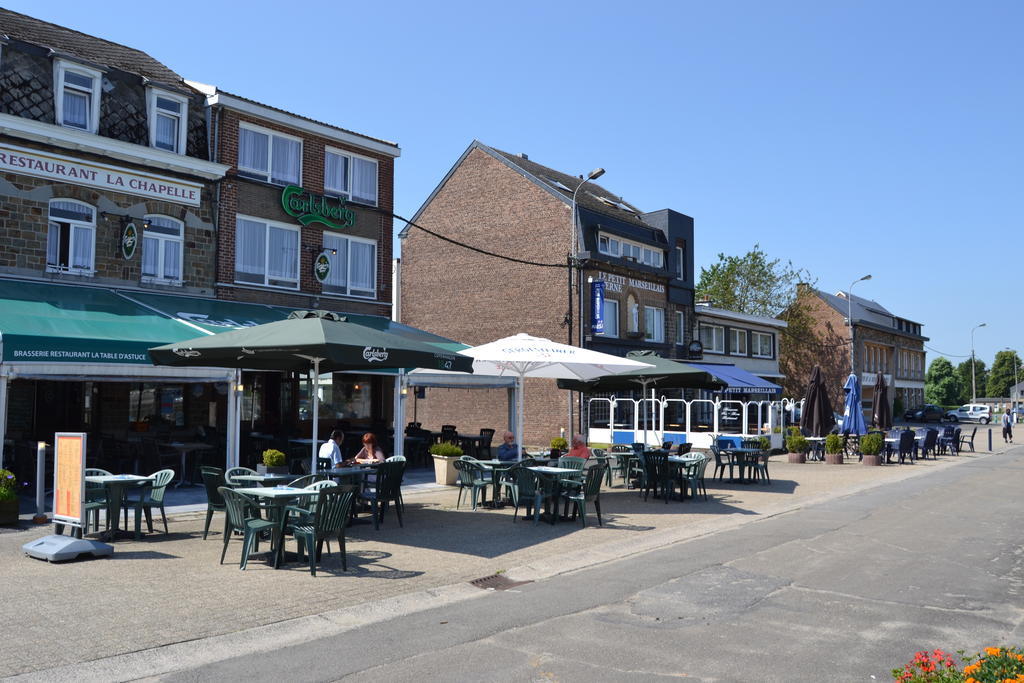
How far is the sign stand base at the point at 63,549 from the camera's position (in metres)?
8.82

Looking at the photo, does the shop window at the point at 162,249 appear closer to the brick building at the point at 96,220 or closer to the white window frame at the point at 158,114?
the brick building at the point at 96,220

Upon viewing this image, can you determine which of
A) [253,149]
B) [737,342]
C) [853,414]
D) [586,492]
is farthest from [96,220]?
[737,342]

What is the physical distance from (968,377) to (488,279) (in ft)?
369

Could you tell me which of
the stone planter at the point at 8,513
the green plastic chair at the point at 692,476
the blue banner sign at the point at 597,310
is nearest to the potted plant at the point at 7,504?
the stone planter at the point at 8,513

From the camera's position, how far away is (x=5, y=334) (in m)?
12.0

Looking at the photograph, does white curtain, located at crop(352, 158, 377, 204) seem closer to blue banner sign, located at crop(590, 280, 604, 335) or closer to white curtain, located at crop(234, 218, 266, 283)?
white curtain, located at crop(234, 218, 266, 283)

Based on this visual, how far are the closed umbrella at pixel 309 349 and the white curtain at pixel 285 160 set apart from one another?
9.00 metres

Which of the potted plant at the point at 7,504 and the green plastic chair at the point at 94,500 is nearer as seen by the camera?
the green plastic chair at the point at 94,500

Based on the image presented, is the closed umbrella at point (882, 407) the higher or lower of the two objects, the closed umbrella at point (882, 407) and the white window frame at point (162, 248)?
the lower

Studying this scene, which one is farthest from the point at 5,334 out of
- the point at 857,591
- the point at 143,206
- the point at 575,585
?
the point at 857,591

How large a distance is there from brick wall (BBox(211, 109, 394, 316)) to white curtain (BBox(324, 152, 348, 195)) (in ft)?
0.86

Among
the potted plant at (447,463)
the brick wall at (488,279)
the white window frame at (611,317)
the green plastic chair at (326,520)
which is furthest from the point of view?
the white window frame at (611,317)

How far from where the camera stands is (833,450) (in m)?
25.0

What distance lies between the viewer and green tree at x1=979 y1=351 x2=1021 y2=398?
114 m
